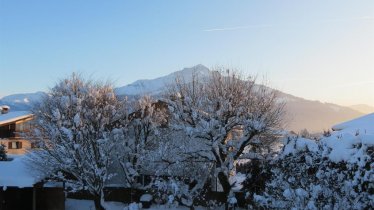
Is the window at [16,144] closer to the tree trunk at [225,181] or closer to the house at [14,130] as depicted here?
the house at [14,130]

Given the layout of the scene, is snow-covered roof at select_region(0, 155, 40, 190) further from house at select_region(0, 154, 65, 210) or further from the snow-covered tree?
the snow-covered tree

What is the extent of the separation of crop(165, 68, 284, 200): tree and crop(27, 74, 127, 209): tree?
11.4 ft

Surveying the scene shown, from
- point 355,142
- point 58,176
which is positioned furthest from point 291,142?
point 58,176

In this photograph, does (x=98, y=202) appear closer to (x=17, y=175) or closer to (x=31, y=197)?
(x=31, y=197)

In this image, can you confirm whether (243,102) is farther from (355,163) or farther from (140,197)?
(355,163)

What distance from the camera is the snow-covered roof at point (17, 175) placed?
20528 mm

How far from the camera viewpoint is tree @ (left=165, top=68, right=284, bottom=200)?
18.6m

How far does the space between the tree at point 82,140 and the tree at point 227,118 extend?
11.4 feet

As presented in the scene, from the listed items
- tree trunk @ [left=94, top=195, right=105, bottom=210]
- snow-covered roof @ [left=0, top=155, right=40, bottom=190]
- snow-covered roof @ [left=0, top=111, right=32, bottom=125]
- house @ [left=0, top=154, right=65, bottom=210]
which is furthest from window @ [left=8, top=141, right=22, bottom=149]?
house @ [left=0, top=154, right=65, bottom=210]

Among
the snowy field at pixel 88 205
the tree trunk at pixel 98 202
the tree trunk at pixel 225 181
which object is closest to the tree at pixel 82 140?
the tree trunk at pixel 98 202

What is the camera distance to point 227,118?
19.2 m

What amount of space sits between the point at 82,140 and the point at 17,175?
269 inches

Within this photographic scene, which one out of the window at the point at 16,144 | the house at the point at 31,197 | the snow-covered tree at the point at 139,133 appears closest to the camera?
the house at the point at 31,197

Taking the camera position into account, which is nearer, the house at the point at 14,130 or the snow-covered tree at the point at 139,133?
the snow-covered tree at the point at 139,133
